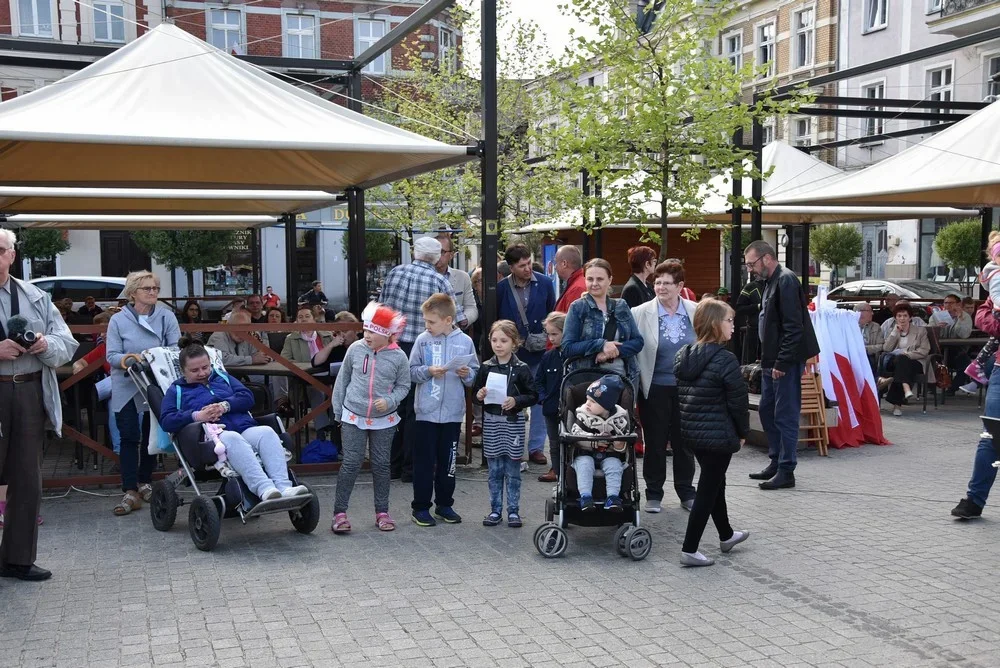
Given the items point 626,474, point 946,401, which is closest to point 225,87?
point 626,474

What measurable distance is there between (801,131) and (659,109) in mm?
31477

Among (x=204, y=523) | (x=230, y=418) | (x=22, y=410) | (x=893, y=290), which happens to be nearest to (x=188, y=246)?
(x=893, y=290)

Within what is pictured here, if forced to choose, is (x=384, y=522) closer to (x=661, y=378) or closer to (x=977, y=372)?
(x=661, y=378)

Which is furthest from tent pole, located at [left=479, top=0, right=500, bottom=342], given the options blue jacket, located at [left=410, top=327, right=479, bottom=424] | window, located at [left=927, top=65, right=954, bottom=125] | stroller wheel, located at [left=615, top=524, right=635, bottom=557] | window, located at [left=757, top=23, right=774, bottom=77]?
window, located at [left=757, top=23, right=774, bottom=77]

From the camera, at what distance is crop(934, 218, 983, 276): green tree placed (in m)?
28.7

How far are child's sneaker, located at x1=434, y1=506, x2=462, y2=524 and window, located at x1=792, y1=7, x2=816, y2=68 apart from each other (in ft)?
123

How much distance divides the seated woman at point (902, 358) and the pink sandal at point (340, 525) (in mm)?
8001

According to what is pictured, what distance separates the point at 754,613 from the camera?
5.38 meters

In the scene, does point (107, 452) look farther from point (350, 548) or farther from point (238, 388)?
point (350, 548)

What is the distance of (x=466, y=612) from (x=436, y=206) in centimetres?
2160

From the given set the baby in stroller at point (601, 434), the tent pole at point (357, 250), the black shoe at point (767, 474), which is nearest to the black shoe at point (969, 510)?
the black shoe at point (767, 474)

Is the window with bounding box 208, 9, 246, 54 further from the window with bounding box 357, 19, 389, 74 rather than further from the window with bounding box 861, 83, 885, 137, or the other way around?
the window with bounding box 861, 83, 885, 137

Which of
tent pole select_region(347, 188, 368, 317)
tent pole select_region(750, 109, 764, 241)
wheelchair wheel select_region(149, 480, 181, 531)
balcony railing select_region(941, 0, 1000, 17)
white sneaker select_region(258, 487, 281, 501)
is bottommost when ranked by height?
wheelchair wheel select_region(149, 480, 181, 531)

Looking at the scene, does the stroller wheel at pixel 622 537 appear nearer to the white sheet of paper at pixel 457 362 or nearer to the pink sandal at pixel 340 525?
the white sheet of paper at pixel 457 362
